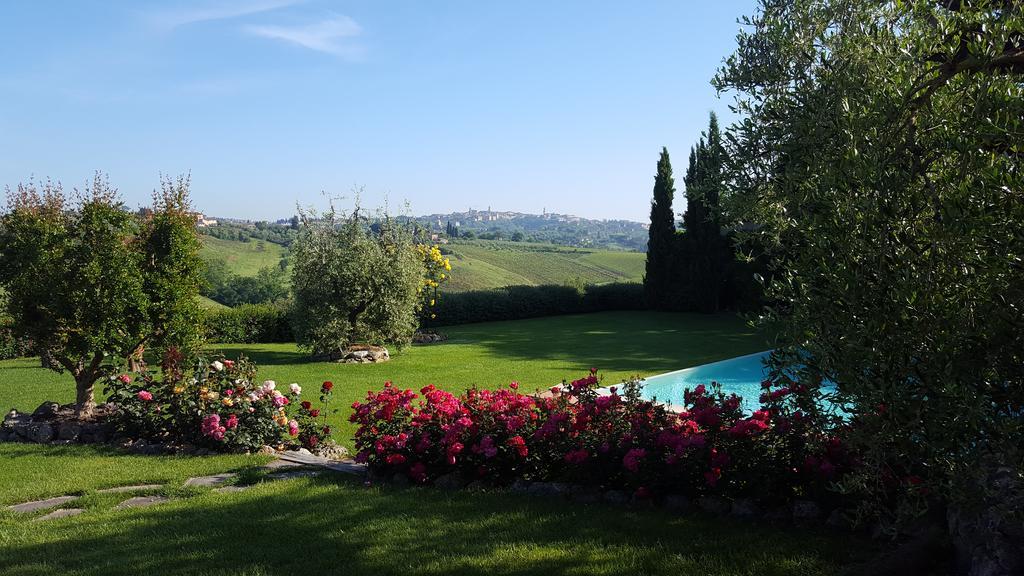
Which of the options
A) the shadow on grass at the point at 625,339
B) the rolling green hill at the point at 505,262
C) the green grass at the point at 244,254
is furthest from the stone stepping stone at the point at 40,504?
the green grass at the point at 244,254

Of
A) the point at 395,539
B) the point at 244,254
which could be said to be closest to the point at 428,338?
the point at 395,539

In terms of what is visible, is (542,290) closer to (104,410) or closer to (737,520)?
(104,410)

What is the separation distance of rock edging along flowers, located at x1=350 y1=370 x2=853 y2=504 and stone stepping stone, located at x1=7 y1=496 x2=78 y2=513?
8.51 feet

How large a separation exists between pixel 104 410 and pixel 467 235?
2900 inches

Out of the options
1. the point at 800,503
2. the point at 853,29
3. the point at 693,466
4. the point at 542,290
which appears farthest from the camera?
the point at 542,290

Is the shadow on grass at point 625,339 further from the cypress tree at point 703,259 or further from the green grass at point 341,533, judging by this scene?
the green grass at point 341,533

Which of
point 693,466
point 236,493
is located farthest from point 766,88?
point 236,493

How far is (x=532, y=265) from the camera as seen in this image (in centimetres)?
6594

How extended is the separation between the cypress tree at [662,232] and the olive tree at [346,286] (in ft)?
47.8

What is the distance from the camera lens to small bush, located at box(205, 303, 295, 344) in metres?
21.5

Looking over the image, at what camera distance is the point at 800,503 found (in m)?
5.07

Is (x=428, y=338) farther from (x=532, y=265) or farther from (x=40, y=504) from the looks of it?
(x=532, y=265)

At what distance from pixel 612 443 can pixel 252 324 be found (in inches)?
733

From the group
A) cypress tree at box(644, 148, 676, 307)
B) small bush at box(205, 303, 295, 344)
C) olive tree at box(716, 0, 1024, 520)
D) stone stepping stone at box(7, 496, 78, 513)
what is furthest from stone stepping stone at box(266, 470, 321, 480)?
cypress tree at box(644, 148, 676, 307)
